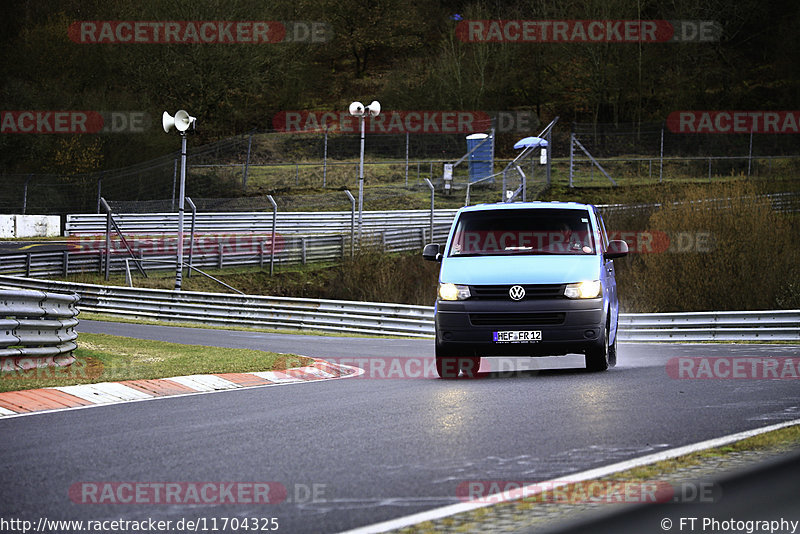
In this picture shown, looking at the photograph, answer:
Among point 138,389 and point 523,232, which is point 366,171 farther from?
point 138,389

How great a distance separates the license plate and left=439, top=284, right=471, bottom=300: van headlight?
0.61 m

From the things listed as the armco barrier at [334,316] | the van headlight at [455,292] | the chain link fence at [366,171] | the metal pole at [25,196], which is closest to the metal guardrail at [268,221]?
the chain link fence at [366,171]

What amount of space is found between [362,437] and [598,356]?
17.4ft

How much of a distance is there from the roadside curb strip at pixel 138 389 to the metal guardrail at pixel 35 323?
109 centimetres

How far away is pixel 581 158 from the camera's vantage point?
50.4m

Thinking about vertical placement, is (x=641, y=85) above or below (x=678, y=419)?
above

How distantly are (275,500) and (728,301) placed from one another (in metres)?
28.7

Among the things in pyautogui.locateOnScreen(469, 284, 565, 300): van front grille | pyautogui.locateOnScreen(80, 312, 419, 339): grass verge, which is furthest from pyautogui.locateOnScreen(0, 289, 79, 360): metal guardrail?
pyautogui.locateOnScreen(80, 312, 419, 339): grass verge

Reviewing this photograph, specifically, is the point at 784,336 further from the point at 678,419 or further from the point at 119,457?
the point at 119,457

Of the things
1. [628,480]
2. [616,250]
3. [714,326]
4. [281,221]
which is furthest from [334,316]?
[628,480]

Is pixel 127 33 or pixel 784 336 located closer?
pixel 784 336

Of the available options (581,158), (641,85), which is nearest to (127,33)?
(581,158)

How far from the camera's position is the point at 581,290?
462 inches

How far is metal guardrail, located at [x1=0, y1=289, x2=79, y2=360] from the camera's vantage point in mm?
11367
